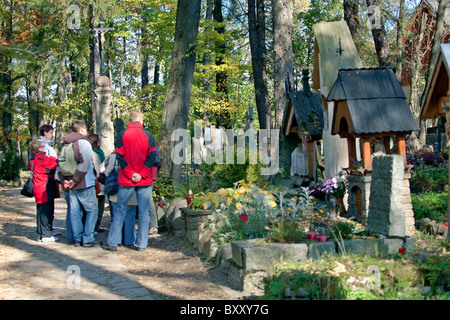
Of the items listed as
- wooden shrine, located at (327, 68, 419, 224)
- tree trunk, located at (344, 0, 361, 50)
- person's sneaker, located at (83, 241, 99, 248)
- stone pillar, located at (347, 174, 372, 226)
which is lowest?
person's sneaker, located at (83, 241, 99, 248)

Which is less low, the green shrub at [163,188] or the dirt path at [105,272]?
the green shrub at [163,188]

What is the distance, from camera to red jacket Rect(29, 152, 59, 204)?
25.6ft

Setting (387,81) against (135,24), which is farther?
(135,24)

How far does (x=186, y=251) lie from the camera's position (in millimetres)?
7426

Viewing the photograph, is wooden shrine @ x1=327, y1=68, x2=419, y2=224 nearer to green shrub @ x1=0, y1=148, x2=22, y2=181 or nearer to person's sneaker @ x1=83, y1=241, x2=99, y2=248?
person's sneaker @ x1=83, y1=241, x2=99, y2=248

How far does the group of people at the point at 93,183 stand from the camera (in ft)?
23.7

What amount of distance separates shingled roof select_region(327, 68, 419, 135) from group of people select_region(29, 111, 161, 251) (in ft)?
11.6

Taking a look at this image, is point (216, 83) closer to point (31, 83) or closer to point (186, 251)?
point (31, 83)

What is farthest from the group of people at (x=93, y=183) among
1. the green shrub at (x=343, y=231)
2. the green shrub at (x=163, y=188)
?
the green shrub at (x=343, y=231)

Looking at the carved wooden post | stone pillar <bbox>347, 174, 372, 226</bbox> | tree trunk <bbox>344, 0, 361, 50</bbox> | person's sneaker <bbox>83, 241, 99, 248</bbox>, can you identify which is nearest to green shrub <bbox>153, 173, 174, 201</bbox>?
person's sneaker <bbox>83, 241, 99, 248</bbox>

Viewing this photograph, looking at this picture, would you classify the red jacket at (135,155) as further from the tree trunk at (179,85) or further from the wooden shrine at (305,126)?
the wooden shrine at (305,126)

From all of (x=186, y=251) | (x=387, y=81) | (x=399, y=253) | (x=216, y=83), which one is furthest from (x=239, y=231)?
(x=216, y=83)

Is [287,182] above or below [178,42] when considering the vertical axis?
below

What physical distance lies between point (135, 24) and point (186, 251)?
60.1ft
